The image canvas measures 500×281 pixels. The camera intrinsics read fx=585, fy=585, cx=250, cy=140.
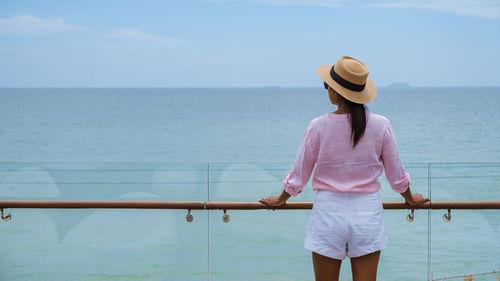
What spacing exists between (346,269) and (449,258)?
0.80 metres

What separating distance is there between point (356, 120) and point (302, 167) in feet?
0.83

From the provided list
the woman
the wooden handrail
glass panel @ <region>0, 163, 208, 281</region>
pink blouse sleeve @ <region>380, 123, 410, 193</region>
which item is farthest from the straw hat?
glass panel @ <region>0, 163, 208, 281</region>

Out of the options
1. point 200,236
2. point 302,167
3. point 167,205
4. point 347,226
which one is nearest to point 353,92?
point 302,167

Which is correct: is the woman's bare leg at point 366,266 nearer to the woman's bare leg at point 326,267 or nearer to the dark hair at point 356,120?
the woman's bare leg at point 326,267

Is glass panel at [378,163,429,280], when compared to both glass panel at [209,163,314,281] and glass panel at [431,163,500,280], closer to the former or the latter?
glass panel at [431,163,500,280]

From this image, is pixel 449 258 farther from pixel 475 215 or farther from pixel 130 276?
pixel 130 276

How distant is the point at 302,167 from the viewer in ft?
6.67

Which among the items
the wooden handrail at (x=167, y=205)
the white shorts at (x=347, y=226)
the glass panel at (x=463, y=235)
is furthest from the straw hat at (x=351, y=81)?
the glass panel at (x=463, y=235)

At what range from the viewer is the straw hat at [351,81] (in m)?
1.95

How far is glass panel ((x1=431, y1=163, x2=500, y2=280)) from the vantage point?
3184mm

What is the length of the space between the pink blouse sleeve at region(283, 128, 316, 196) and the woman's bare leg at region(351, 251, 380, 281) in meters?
0.32

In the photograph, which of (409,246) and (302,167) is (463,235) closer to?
(409,246)

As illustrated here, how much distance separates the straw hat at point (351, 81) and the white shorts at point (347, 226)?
1.08ft

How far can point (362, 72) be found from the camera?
1983 mm
